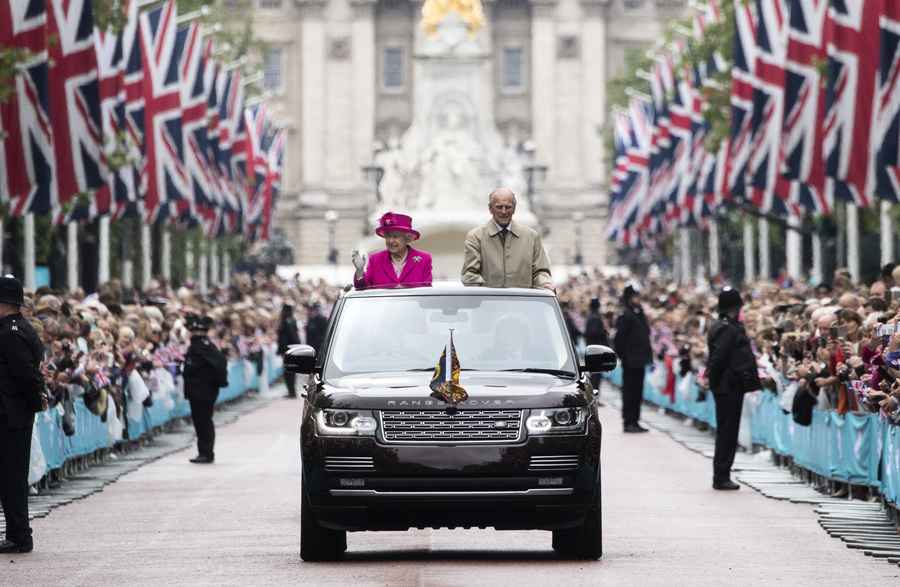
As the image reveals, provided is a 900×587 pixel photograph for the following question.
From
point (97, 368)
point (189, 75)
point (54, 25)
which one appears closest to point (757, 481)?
point (97, 368)

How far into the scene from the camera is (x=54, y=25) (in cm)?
3469

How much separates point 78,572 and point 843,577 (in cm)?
461

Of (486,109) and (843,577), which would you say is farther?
(486,109)

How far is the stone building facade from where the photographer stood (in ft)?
449

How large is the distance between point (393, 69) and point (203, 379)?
372 feet

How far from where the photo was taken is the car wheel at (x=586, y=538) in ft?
51.0

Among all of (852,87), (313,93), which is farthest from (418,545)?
(313,93)

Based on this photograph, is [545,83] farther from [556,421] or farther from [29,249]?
[556,421]

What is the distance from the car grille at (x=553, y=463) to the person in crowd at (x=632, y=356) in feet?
57.4

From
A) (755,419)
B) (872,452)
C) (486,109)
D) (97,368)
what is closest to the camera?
(872,452)

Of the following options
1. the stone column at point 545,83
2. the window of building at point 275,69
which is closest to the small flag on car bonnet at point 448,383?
the stone column at point 545,83

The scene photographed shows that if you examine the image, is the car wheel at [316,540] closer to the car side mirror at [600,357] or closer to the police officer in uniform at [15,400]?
the car side mirror at [600,357]

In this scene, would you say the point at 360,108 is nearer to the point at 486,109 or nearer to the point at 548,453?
the point at 486,109

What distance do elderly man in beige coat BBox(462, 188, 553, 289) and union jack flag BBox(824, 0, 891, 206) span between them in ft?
49.4
